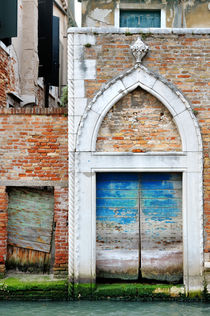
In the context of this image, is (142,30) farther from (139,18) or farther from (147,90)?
(139,18)

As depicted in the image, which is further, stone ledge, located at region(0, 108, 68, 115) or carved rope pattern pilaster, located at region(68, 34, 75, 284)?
stone ledge, located at region(0, 108, 68, 115)

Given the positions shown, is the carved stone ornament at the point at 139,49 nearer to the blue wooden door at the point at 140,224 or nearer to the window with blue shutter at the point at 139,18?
the blue wooden door at the point at 140,224

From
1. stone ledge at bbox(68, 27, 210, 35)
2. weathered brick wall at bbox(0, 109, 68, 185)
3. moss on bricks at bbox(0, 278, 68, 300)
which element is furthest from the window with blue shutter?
moss on bricks at bbox(0, 278, 68, 300)

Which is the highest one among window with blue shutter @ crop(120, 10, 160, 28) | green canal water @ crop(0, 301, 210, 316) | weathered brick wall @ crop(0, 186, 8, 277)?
window with blue shutter @ crop(120, 10, 160, 28)

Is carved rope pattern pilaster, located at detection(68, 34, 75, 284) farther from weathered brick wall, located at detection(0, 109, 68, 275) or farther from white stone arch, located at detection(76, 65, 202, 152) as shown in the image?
weathered brick wall, located at detection(0, 109, 68, 275)

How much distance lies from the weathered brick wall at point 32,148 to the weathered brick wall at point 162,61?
0.95 meters

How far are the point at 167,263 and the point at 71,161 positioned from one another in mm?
2437

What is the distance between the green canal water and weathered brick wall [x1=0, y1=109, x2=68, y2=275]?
1336 mm

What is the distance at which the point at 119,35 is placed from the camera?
22.3 ft

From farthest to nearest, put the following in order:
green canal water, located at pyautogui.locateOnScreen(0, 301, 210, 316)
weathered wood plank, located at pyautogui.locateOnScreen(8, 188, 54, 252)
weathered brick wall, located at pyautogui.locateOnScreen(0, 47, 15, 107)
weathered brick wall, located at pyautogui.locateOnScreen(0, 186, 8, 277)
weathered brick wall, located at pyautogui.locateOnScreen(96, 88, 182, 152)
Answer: weathered brick wall, located at pyautogui.locateOnScreen(0, 47, 15, 107) < weathered wood plank, located at pyautogui.locateOnScreen(8, 188, 54, 252) < weathered brick wall, located at pyautogui.locateOnScreen(0, 186, 8, 277) < weathered brick wall, located at pyautogui.locateOnScreen(96, 88, 182, 152) < green canal water, located at pyautogui.locateOnScreen(0, 301, 210, 316)

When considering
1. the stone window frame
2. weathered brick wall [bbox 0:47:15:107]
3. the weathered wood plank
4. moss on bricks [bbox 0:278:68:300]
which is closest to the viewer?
moss on bricks [bbox 0:278:68:300]

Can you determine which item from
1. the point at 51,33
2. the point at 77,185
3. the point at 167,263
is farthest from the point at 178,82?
the point at 51,33

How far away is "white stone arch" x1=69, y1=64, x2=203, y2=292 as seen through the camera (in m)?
6.68

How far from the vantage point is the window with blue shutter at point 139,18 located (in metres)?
10.1
